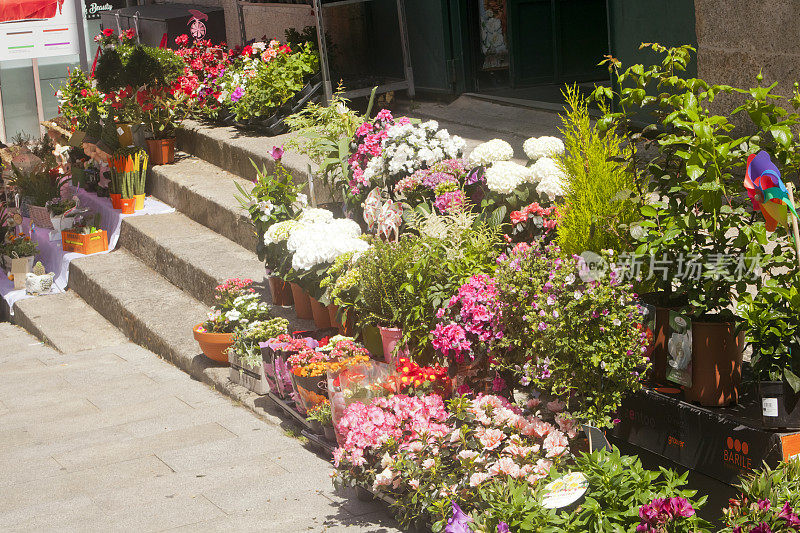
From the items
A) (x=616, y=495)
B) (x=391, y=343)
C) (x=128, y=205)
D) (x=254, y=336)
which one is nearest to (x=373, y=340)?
(x=391, y=343)

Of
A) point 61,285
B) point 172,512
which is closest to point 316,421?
point 172,512

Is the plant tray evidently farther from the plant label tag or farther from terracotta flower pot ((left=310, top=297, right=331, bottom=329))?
the plant label tag

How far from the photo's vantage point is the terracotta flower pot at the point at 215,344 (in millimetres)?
6070

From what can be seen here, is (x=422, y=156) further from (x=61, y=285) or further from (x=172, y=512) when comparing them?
(x=61, y=285)

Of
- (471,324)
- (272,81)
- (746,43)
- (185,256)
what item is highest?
(272,81)

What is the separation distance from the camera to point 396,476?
388 centimetres

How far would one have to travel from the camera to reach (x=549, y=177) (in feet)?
15.7

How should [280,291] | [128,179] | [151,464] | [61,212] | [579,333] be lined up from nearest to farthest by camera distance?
[579,333] < [151,464] < [280,291] < [128,179] < [61,212]

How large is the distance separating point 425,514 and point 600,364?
37.7 inches

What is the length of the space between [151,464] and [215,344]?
136cm

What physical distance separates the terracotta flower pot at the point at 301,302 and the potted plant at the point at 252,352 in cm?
36

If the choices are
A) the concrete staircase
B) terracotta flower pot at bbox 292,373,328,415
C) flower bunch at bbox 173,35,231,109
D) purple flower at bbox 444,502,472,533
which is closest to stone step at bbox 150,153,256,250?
the concrete staircase

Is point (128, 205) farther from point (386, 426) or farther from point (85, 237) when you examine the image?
point (386, 426)

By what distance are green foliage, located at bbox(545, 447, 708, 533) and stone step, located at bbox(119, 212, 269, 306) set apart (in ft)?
12.8
